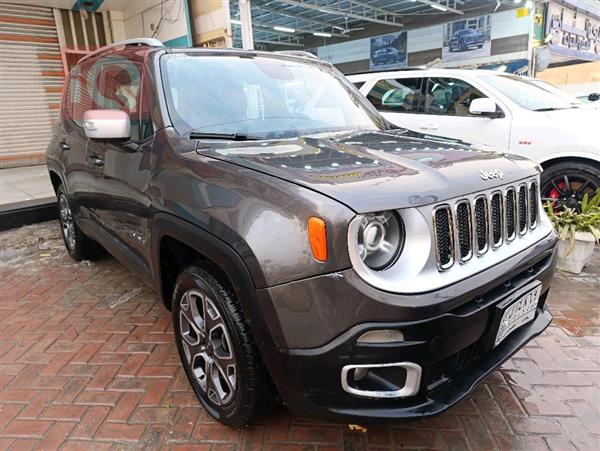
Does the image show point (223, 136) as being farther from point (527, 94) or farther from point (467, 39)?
point (467, 39)

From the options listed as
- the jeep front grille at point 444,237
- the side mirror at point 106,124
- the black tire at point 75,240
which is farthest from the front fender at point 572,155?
the black tire at point 75,240

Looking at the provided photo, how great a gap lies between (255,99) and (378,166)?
1.14 m

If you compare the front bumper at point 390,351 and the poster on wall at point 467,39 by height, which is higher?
the poster on wall at point 467,39

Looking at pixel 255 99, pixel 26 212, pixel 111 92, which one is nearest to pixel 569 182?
pixel 255 99

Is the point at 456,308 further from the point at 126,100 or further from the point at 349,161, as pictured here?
the point at 126,100

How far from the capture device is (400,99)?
235 inches

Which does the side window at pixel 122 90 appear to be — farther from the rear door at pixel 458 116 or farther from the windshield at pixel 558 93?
the windshield at pixel 558 93

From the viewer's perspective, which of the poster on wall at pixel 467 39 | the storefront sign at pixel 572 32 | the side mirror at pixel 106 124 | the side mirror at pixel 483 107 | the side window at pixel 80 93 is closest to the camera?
the side mirror at pixel 106 124

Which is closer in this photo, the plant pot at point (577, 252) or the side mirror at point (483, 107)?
the plant pot at point (577, 252)

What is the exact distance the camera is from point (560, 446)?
6.70ft

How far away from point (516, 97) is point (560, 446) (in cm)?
415

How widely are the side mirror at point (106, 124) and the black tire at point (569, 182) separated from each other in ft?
12.8

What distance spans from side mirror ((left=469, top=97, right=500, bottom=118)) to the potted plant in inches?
54.4

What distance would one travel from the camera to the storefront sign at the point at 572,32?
66.9ft
